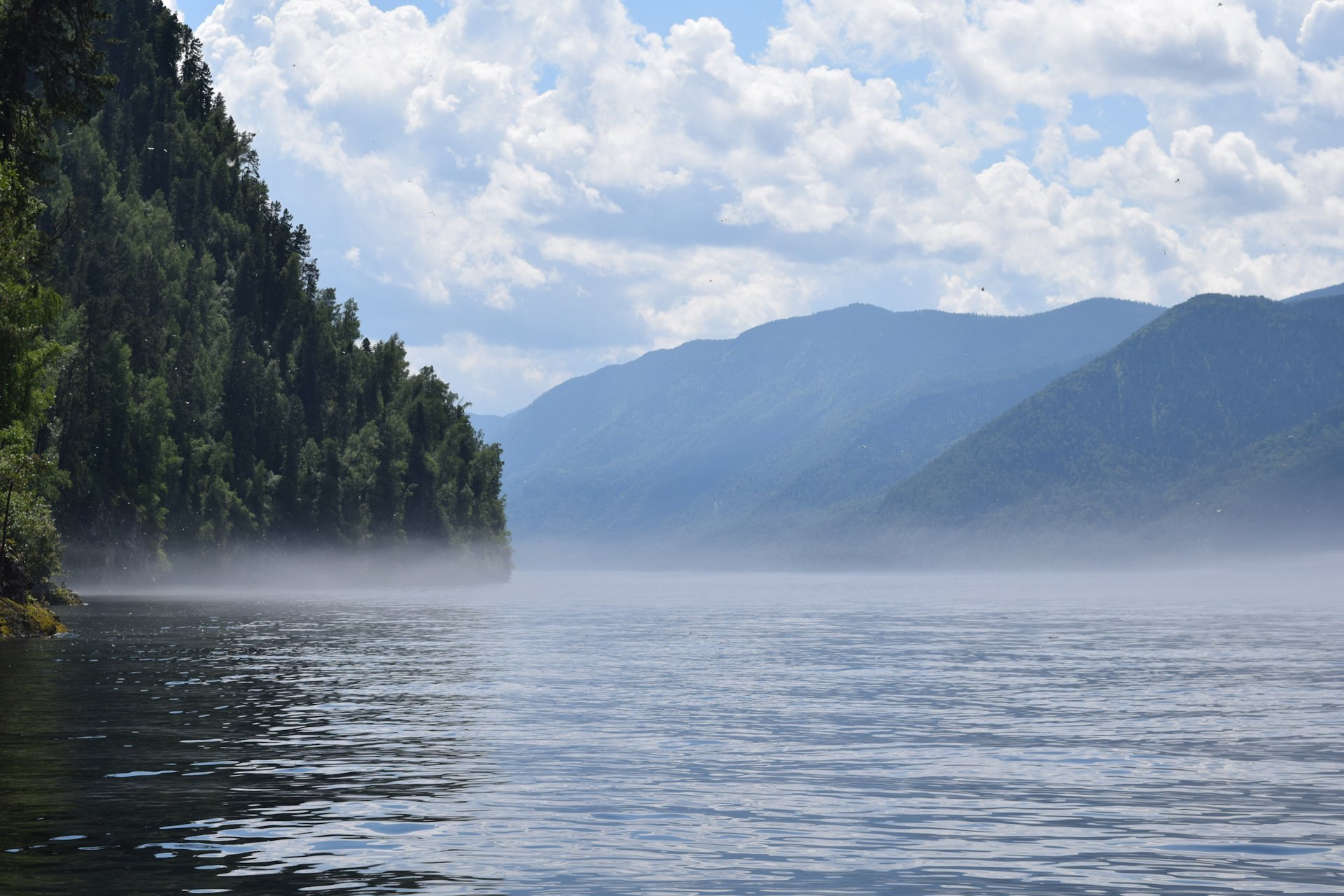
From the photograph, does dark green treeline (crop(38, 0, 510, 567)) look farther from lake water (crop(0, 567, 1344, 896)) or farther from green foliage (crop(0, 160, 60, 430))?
lake water (crop(0, 567, 1344, 896))

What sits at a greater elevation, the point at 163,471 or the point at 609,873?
the point at 163,471

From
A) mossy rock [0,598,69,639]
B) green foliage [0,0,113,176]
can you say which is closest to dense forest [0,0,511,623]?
green foliage [0,0,113,176]

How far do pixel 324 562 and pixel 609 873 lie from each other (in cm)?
13970

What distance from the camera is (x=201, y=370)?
Answer: 13912 centimetres

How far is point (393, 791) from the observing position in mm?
23547

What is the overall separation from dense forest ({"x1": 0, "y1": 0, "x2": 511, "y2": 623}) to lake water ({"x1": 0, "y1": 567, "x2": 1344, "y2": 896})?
58.6ft

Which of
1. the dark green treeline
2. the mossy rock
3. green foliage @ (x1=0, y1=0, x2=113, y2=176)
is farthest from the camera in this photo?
the dark green treeline

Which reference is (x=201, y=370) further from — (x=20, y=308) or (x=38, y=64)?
(x=20, y=308)

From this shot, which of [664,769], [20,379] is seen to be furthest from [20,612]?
[664,769]

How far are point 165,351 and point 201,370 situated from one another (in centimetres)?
907

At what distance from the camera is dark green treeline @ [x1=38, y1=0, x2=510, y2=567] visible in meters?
112

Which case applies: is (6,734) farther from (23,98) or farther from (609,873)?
(23,98)

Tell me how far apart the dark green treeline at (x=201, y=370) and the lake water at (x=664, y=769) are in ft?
183

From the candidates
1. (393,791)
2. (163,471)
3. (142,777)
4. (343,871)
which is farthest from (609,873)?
(163,471)
